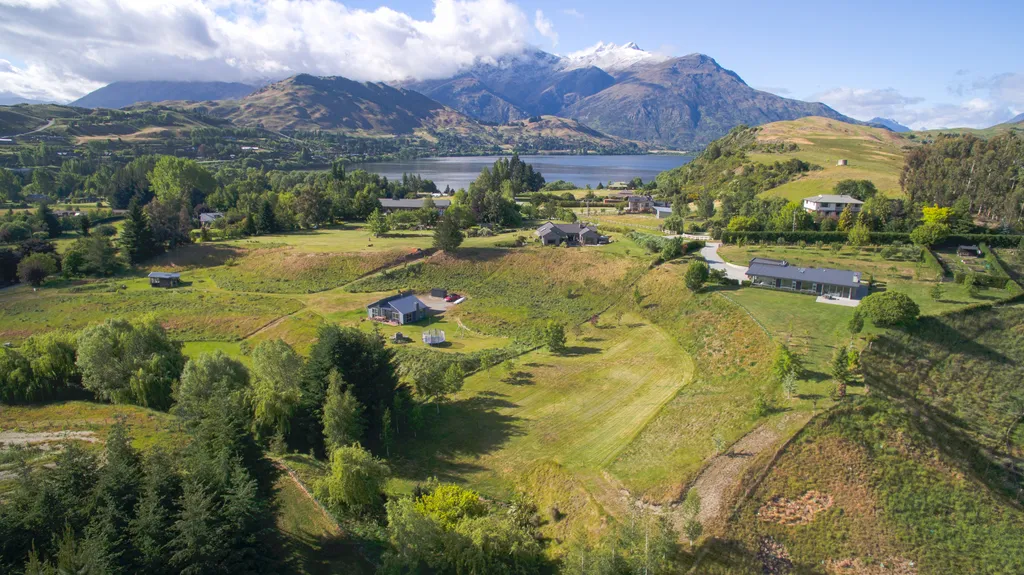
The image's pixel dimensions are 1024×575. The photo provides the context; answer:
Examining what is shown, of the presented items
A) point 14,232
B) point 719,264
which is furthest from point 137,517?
point 14,232

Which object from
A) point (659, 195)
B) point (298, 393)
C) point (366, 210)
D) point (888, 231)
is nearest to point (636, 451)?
point (298, 393)

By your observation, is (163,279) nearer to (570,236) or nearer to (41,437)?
(41,437)

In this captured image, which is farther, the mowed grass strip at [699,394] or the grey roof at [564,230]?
the grey roof at [564,230]

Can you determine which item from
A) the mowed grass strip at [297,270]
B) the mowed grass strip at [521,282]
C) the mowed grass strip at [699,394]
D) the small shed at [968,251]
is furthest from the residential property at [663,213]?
the mowed grass strip at [297,270]

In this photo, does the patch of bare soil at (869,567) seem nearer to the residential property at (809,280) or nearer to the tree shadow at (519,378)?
the tree shadow at (519,378)

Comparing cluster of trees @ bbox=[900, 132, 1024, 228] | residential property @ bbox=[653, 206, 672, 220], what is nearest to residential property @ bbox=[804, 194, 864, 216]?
cluster of trees @ bbox=[900, 132, 1024, 228]

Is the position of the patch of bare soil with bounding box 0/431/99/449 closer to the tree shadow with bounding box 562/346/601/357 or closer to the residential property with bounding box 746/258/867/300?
the tree shadow with bounding box 562/346/601/357

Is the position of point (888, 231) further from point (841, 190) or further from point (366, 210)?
point (366, 210)
